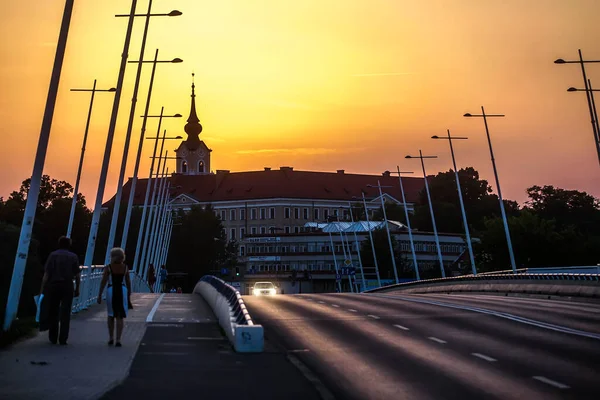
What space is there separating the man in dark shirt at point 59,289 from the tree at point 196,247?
131650mm

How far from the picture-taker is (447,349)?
20.7 m

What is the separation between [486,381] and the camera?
52.3 feet

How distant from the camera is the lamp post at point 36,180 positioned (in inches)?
853

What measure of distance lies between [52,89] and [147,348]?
5622mm

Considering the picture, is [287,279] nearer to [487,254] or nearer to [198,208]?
[198,208]

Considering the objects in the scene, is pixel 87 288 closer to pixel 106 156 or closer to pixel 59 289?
pixel 106 156

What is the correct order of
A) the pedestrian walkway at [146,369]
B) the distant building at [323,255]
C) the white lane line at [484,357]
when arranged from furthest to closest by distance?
1. the distant building at [323,255]
2. the white lane line at [484,357]
3. the pedestrian walkway at [146,369]

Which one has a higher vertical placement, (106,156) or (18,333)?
(106,156)

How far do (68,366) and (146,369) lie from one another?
43.5 inches

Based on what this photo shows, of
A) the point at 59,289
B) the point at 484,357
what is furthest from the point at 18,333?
the point at 484,357

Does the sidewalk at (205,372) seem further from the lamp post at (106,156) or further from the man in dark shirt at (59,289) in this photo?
the lamp post at (106,156)

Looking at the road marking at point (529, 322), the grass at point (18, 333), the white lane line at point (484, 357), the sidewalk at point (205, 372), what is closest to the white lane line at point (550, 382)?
the white lane line at point (484, 357)

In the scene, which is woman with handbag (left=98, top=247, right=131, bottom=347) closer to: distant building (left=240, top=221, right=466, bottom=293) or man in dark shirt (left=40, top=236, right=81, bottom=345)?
man in dark shirt (left=40, top=236, right=81, bottom=345)

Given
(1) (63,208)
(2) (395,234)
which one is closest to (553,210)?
(2) (395,234)
